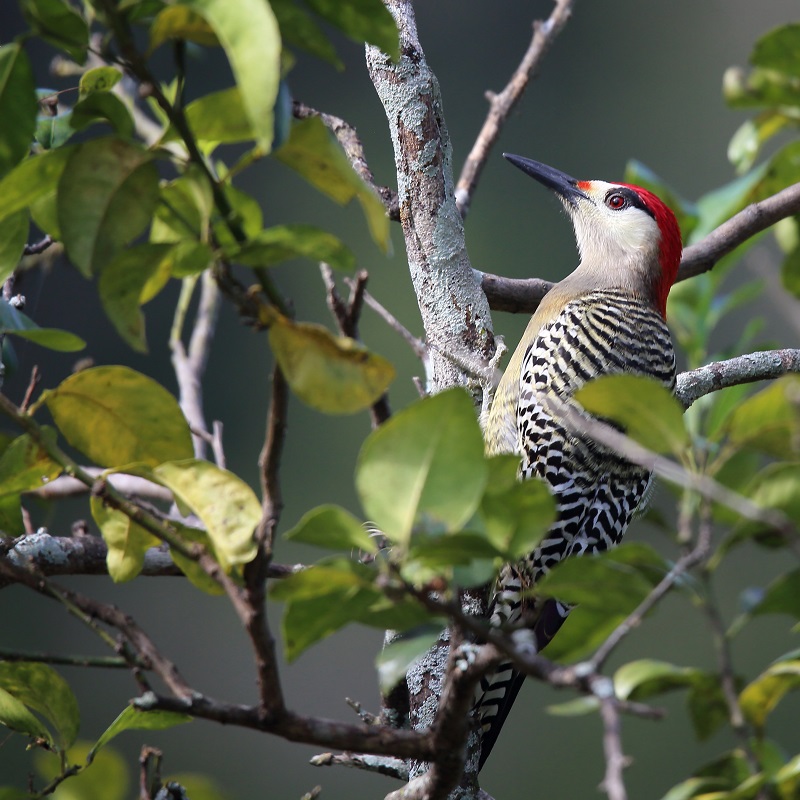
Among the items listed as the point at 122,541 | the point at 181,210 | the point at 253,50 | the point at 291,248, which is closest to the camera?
the point at 253,50

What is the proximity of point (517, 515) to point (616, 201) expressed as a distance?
291 centimetres

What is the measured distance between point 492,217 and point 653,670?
7.87 meters

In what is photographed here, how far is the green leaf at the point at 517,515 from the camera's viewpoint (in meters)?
0.98

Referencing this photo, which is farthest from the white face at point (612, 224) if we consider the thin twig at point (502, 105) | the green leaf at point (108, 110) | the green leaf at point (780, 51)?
the green leaf at point (108, 110)

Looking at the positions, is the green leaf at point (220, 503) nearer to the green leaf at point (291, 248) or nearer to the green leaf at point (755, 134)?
the green leaf at point (291, 248)

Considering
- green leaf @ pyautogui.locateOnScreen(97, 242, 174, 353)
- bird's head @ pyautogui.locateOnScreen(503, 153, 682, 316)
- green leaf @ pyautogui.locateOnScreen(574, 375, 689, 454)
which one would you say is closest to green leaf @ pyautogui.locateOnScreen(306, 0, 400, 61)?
green leaf @ pyautogui.locateOnScreen(97, 242, 174, 353)

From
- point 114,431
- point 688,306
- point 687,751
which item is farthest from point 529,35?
point 114,431

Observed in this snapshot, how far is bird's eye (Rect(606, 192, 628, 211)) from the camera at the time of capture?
145 inches

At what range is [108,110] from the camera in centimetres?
101

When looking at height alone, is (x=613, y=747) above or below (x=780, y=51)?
below

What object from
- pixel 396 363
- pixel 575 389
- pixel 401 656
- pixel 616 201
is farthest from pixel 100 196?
pixel 396 363

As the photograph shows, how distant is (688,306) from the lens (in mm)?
3104

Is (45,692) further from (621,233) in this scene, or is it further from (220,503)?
(621,233)

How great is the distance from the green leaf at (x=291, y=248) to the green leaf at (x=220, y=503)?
0.82 feet
